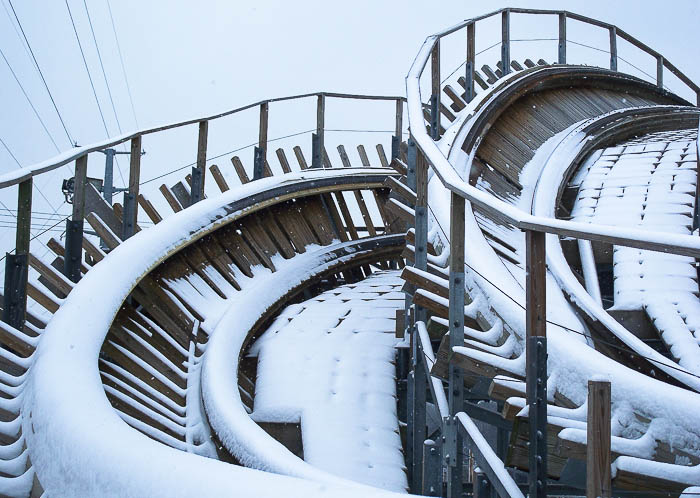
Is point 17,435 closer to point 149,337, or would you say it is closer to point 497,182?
point 149,337

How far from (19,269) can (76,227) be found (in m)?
1.04

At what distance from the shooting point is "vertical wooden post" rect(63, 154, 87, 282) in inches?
222

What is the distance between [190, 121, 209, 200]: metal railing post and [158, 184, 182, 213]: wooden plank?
0.33m

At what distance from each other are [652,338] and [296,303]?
11.4 feet

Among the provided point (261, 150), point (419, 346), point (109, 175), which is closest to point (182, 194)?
point (261, 150)

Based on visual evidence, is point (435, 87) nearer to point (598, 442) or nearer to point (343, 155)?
point (343, 155)

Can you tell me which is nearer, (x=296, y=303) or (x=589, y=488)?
(x=589, y=488)

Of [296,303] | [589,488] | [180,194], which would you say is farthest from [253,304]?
[589,488]

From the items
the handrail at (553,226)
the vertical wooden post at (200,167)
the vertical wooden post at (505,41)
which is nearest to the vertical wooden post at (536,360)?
the handrail at (553,226)

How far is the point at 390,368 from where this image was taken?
21.2 ft

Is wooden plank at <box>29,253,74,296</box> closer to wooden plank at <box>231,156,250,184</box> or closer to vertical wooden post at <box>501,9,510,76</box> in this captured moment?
wooden plank at <box>231,156,250,184</box>

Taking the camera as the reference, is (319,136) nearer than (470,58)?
No

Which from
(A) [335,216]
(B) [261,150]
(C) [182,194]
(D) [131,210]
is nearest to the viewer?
(D) [131,210]

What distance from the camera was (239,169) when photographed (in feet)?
29.8
